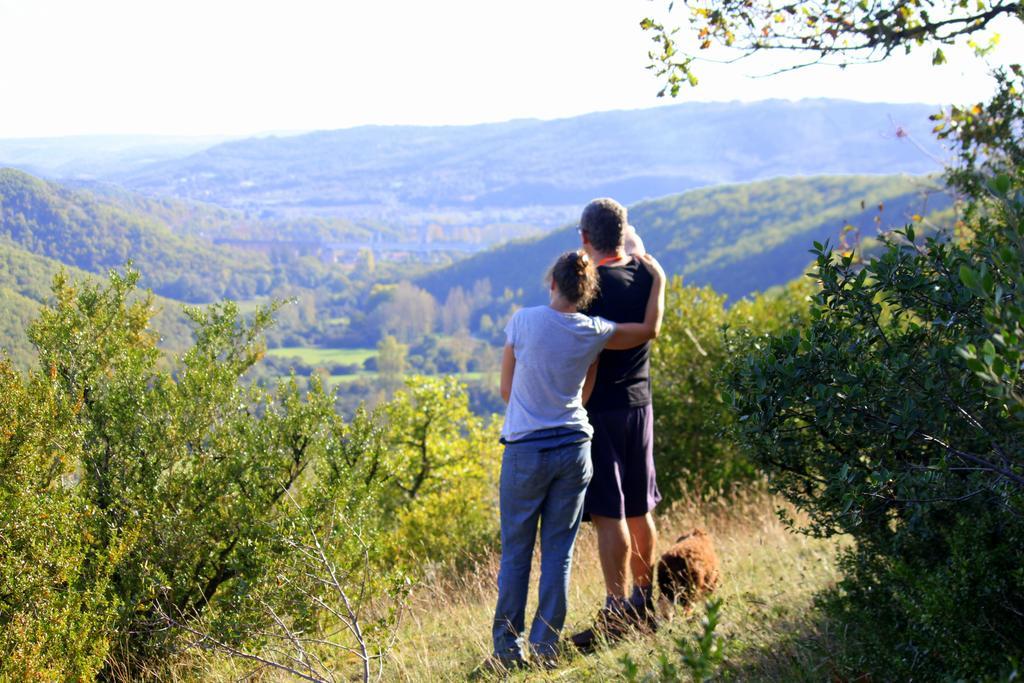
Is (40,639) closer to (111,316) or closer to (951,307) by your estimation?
(111,316)

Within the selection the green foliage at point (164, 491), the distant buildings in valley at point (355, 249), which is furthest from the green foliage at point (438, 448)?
the distant buildings in valley at point (355, 249)

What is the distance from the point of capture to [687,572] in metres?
4.23

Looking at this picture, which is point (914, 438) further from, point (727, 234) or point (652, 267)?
point (727, 234)

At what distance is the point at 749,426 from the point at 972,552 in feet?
2.45

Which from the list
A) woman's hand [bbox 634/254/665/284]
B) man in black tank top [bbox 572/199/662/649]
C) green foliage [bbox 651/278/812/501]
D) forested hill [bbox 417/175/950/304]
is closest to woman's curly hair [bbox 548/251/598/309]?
man in black tank top [bbox 572/199/662/649]

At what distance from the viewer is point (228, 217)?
146250mm

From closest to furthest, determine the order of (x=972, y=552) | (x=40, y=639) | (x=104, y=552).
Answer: (x=972, y=552), (x=40, y=639), (x=104, y=552)

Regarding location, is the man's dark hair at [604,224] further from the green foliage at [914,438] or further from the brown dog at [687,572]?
the brown dog at [687,572]

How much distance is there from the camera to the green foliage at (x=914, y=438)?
250cm

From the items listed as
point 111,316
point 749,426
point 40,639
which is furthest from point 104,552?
point 749,426

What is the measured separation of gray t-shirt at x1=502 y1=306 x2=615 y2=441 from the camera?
3578 millimetres

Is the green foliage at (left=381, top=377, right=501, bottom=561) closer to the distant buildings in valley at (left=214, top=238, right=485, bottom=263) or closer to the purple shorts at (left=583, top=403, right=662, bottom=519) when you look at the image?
the purple shorts at (left=583, top=403, right=662, bottom=519)

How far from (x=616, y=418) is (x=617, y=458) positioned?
7.0 inches

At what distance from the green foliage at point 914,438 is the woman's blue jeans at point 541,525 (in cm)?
86
